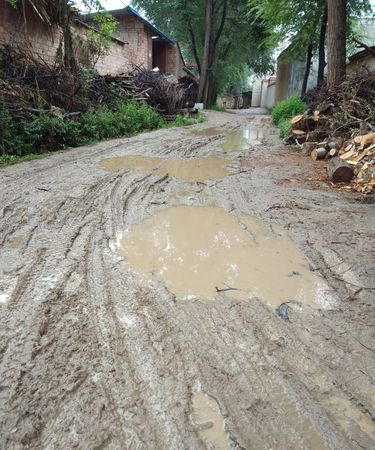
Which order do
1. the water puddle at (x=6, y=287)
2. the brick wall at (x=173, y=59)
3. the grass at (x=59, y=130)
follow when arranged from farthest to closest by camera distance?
1. the brick wall at (x=173, y=59)
2. the grass at (x=59, y=130)
3. the water puddle at (x=6, y=287)

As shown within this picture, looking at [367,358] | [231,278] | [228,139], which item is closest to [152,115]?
[228,139]

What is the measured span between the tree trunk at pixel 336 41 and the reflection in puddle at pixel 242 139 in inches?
98.2

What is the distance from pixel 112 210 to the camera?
374 cm

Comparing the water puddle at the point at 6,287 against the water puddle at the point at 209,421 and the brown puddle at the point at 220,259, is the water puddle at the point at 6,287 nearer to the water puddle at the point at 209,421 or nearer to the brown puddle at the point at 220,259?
the brown puddle at the point at 220,259

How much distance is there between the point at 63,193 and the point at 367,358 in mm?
3809

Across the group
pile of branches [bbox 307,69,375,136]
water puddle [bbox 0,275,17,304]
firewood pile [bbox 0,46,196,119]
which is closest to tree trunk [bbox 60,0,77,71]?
firewood pile [bbox 0,46,196,119]

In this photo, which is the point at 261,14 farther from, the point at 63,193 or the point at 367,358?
the point at 367,358

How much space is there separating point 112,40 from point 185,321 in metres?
14.9

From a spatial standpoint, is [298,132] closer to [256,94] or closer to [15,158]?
[15,158]

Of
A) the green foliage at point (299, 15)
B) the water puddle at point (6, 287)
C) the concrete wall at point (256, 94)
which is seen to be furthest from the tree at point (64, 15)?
the concrete wall at point (256, 94)

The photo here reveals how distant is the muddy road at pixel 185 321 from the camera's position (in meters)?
1.41

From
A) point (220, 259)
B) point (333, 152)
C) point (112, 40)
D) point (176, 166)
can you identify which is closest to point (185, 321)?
point (220, 259)

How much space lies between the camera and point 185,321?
2.04 meters

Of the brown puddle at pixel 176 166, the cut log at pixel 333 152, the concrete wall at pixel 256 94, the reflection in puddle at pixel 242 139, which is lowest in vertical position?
the brown puddle at pixel 176 166
